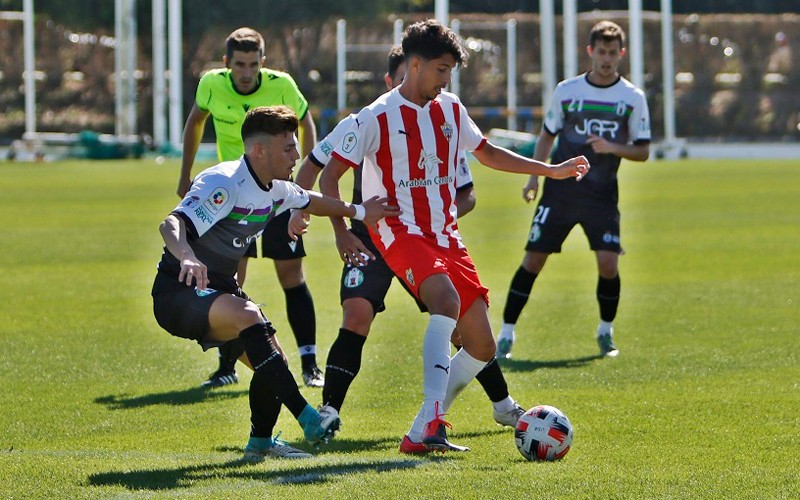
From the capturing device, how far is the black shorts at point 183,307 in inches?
252

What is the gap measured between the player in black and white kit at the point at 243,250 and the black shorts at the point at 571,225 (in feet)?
11.0

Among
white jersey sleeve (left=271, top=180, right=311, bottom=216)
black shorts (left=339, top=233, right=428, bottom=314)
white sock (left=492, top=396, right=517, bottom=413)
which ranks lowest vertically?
white sock (left=492, top=396, right=517, bottom=413)

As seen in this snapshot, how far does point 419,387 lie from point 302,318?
957 mm

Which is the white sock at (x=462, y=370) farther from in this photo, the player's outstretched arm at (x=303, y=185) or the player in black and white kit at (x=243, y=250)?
the player's outstretched arm at (x=303, y=185)

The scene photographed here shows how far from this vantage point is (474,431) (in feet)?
23.9

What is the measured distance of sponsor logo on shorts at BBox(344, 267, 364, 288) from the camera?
7.42 metres

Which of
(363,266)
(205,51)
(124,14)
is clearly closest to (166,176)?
(124,14)

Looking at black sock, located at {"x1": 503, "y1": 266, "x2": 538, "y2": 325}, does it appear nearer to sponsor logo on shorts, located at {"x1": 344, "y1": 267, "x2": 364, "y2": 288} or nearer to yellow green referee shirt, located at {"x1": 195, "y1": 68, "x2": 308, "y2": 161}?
yellow green referee shirt, located at {"x1": 195, "y1": 68, "x2": 308, "y2": 161}

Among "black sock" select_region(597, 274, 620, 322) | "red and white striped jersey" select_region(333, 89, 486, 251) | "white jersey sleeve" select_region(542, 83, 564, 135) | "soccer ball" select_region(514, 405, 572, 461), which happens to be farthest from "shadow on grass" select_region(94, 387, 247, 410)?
"white jersey sleeve" select_region(542, 83, 564, 135)

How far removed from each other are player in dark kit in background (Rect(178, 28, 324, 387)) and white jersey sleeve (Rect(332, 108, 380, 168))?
1880 millimetres

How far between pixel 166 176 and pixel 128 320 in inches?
816

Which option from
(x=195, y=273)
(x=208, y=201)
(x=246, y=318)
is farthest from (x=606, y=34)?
(x=195, y=273)

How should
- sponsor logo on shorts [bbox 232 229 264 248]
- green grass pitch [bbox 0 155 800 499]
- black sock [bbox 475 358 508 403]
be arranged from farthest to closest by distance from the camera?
1. black sock [bbox 475 358 508 403]
2. sponsor logo on shorts [bbox 232 229 264 248]
3. green grass pitch [bbox 0 155 800 499]

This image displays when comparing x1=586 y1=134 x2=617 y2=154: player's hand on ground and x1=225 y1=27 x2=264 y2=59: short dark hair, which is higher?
x1=225 y1=27 x2=264 y2=59: short dark hair
